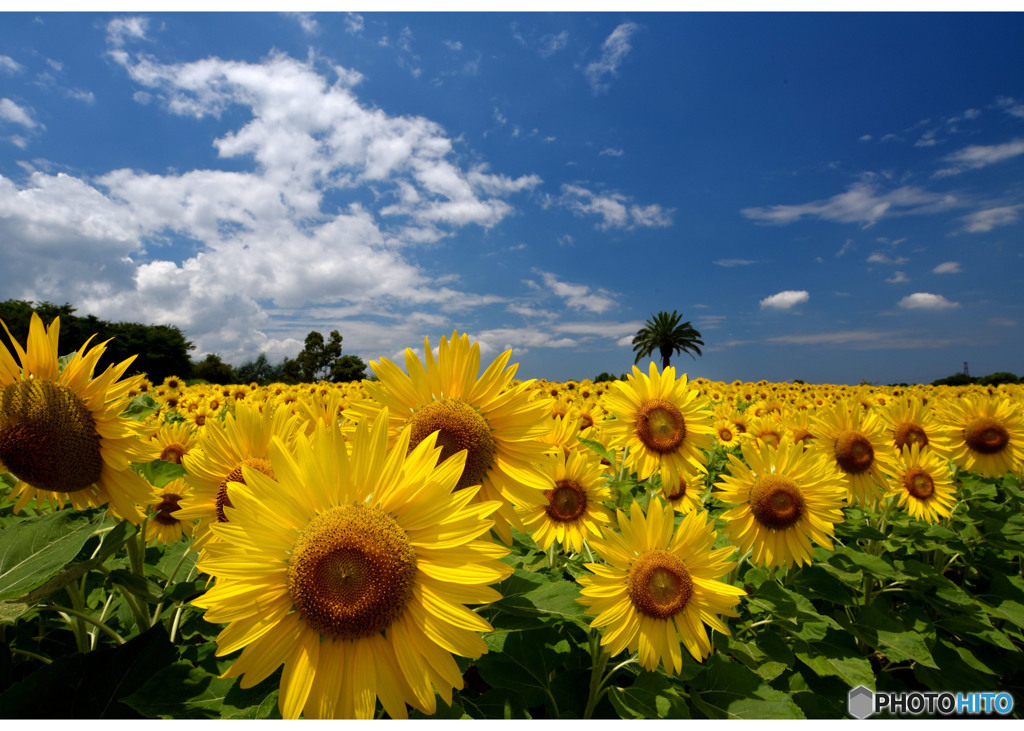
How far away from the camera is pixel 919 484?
229 inches

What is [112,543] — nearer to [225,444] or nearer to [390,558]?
[225,444]

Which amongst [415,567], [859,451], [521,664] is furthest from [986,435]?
[415,567]

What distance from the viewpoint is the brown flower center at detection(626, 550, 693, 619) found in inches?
115

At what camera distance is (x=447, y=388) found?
2.15m

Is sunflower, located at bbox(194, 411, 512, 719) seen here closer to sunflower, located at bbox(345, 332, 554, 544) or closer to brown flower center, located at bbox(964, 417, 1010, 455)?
sunflower, located at bbox(345, 332, 554, 544)

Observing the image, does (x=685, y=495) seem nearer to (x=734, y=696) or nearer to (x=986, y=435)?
(x=734, y=696)

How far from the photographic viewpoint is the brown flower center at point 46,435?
6.97 feet

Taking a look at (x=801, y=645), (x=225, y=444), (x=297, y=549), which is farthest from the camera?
(x=801, y=645)

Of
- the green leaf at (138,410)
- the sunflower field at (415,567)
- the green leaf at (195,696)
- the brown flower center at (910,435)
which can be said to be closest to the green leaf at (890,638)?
the sunflower field at (415,567)

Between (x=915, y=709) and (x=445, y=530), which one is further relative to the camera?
(x=915, y=709)

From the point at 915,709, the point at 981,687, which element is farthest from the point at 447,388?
the point at 981,687

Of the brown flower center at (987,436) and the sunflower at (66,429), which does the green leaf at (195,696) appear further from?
the brown flower center at (987,436)

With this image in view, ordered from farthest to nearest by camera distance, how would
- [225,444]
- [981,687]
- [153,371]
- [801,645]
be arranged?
[153,371] < [981,687] < [801,645] < [225,444]

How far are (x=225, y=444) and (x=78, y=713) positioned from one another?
3.55 feet
